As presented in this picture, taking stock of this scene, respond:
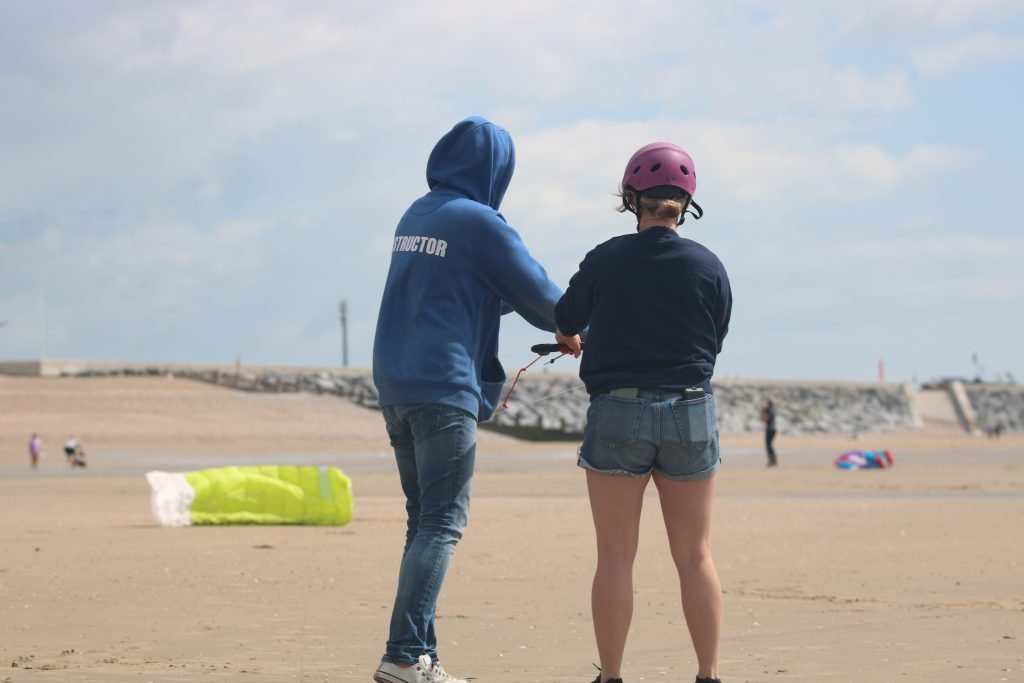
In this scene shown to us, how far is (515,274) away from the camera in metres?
5.82

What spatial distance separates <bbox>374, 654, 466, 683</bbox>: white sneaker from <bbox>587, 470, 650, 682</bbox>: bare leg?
0.69 metres

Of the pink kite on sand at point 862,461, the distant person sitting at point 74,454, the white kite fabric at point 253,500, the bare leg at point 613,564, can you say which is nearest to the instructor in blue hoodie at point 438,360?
A: the bare leg at point 613,564

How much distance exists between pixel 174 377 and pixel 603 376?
53.9 metres

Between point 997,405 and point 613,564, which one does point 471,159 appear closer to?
point 613,564

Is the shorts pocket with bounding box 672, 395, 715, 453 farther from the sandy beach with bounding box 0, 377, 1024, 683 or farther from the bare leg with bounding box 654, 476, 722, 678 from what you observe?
the sandy beach with bounding box 0, 377, 1024, 683

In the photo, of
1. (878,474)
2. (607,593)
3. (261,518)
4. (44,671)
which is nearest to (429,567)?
(607,593)

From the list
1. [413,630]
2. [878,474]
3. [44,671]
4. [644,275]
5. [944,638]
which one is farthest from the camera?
[878,474]

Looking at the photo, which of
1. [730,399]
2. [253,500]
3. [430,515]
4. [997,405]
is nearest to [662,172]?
[430,515]

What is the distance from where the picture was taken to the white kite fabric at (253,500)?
15148 mm

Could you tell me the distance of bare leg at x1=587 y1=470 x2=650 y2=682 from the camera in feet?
17.4

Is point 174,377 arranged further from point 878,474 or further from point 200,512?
point 200,512

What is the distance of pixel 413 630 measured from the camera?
18.6 ft

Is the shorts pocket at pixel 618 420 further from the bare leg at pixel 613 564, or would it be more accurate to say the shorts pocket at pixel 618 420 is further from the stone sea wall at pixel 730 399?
the stone sea wall at pixel 730 399

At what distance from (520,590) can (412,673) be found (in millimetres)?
4503
